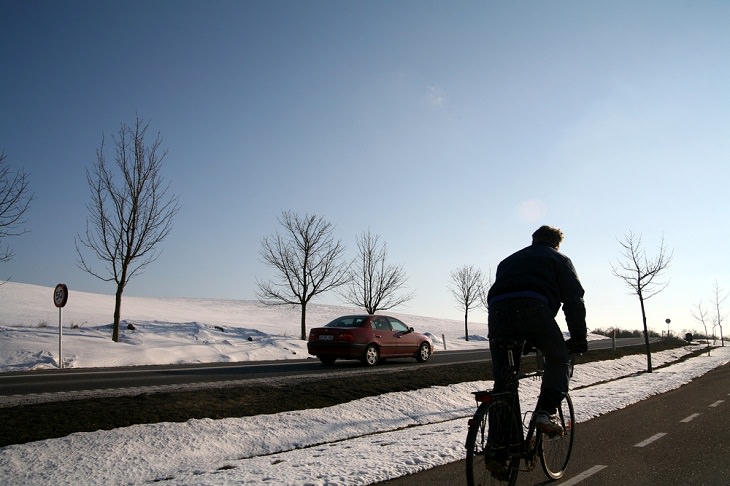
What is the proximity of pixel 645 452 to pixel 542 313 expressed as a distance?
3050 mm

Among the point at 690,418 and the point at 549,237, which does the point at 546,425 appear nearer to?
the point at 549,237

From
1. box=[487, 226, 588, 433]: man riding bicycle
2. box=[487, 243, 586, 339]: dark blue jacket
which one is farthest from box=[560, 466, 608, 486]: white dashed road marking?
box=[487, 243, 586, 339]: dark blue jacket

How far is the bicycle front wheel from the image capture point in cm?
436

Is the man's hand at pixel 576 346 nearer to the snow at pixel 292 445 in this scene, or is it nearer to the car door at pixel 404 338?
the snow at pixel 292 445

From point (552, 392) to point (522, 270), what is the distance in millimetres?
957

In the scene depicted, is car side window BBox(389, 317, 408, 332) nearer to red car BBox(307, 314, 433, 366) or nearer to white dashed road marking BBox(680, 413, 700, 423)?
red car BBox(307, 314, 433, 366)

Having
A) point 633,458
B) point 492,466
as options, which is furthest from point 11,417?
point 633,458

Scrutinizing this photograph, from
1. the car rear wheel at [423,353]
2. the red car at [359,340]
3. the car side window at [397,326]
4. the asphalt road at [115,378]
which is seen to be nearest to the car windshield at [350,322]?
the red car at [359,340]

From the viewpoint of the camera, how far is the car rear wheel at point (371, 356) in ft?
53.0

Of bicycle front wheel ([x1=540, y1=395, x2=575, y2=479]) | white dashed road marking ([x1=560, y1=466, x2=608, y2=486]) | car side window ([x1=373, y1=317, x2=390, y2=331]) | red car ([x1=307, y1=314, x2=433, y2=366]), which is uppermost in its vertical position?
car side window ([x1=373, y1=317, x2=390, y2=331])

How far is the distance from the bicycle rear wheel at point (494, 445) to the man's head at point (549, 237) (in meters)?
1.30

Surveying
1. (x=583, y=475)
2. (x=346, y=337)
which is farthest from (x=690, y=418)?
(x=346, y=337)

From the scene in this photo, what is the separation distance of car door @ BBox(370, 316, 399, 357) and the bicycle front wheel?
38.9 feet

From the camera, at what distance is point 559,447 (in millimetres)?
4680
